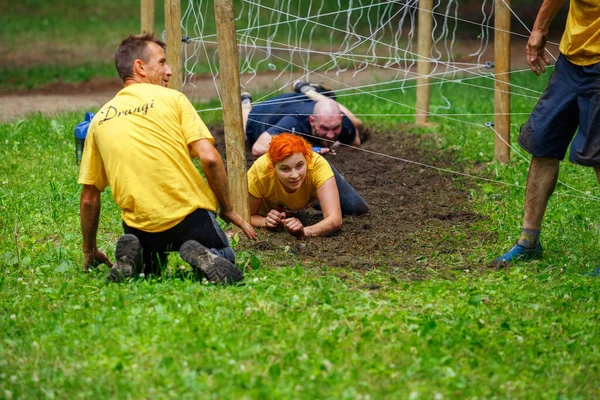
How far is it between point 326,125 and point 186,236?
3.88m

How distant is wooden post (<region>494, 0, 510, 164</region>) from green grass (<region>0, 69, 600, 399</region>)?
1968 millimetres

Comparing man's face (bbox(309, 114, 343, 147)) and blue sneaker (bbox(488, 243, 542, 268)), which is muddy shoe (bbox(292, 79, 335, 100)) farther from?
blue sneaker (bbox(488, 243, 542, 268))

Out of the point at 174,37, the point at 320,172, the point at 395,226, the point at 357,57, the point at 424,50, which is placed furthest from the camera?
the point at 357,57

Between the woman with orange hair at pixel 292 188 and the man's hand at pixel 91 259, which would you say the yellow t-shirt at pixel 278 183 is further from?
the man's hand at pixel 91 259

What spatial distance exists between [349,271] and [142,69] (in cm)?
163

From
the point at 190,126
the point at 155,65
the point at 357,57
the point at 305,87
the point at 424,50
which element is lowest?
the point at 357,57

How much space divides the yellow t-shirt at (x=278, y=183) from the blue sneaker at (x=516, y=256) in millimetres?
1394

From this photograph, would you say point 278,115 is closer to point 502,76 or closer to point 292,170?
point 502,76

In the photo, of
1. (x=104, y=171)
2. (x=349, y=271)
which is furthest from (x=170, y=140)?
(x=349, y=271)

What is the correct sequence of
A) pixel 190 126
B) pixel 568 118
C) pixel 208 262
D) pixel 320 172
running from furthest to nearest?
pixel 320 172 < pixel 568 118 < pixel 190 126 < pixel 208 262

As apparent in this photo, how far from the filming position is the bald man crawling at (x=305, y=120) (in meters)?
8.32

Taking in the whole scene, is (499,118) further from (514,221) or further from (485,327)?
(485,327)

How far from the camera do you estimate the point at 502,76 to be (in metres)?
7.54

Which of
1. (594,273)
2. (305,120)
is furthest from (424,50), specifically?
(594,273)
